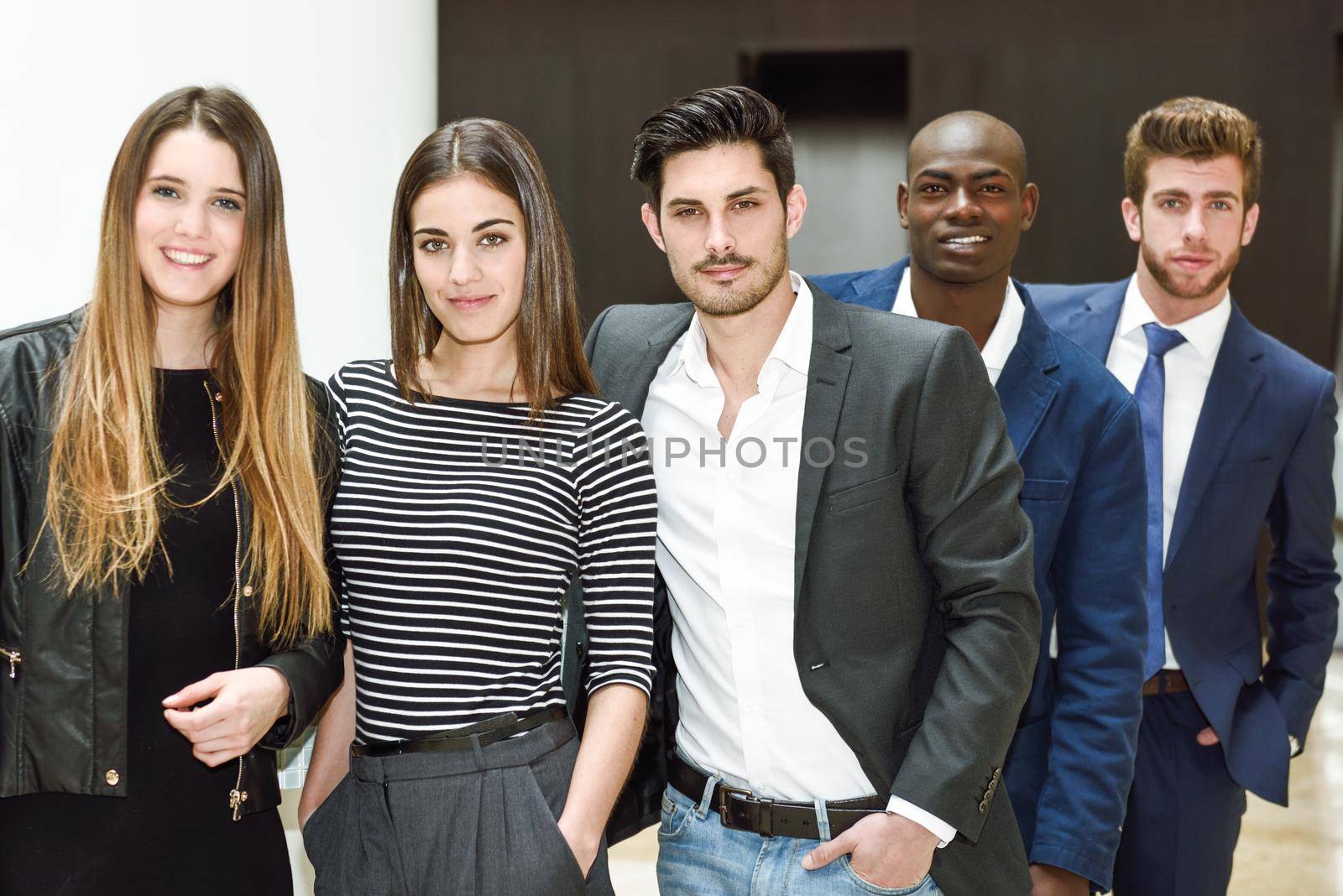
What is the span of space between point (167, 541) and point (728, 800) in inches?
36.1

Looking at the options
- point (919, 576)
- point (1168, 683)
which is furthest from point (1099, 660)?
point (1168, 683)

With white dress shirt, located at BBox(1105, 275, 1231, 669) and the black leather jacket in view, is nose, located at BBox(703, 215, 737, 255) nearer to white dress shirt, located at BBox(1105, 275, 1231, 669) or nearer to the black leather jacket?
the black leather jacket

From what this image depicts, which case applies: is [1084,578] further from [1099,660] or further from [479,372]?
[479,372]

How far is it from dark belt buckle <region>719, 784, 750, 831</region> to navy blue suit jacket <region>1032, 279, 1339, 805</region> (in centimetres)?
116

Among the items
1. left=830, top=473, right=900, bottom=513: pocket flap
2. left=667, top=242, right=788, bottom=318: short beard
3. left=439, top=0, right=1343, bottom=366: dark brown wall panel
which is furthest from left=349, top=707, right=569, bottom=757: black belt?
left=439, top=0, right=1343, bottom=366: dark brown wall panel

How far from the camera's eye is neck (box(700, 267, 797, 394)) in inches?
79.8

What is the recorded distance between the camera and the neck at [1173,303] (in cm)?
276

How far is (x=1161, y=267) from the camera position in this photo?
2758 millimetres

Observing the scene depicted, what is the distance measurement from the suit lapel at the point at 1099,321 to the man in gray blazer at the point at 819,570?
3.15 feet

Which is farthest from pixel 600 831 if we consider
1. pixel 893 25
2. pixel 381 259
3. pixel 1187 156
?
pixel 893 25

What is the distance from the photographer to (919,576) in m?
1.95

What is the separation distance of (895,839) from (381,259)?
1698mm

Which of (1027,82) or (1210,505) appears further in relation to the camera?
(1027,82)

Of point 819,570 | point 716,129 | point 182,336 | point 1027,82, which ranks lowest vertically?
point 819,570
